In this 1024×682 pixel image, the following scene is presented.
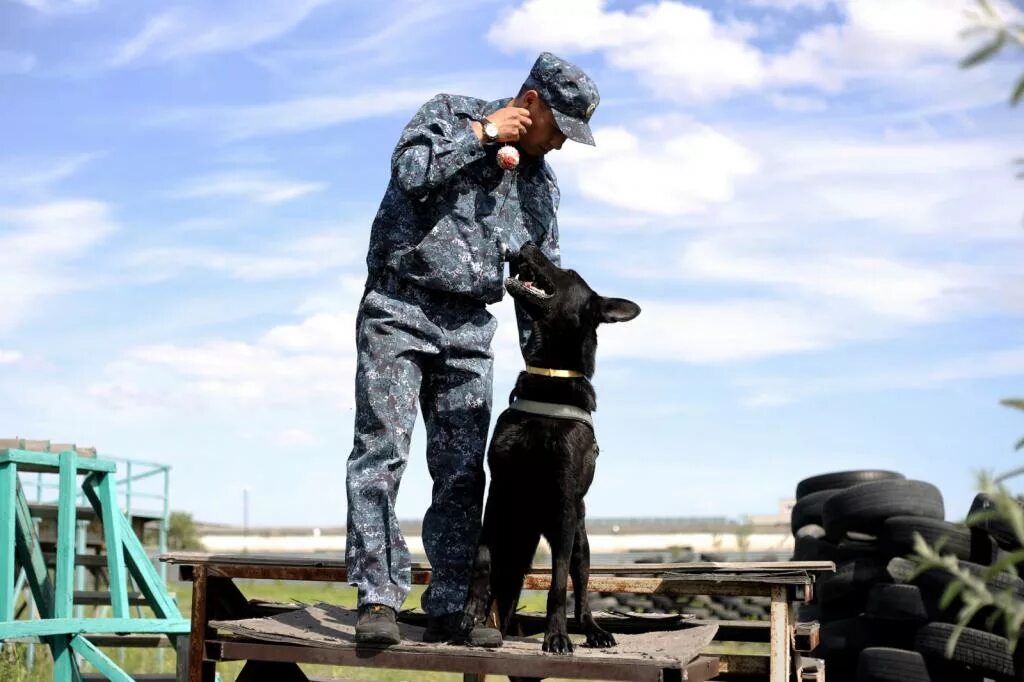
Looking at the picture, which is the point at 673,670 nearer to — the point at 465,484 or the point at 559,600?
the point at 559,600

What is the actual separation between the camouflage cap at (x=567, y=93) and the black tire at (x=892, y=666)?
480 centimetres

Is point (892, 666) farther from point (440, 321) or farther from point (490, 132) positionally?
point (490, 132)

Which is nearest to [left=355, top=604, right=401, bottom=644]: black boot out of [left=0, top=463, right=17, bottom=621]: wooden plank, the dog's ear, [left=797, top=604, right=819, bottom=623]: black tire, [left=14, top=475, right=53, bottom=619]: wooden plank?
the dog's ear

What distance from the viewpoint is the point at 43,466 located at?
8.53m

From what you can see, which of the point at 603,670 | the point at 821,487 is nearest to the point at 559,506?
the point at 603,670

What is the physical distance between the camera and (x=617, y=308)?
4441mm

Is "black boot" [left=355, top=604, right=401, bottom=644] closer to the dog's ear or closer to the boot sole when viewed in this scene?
the boot sole

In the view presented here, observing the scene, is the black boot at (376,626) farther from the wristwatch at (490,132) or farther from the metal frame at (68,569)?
the metal frame at (68,569)

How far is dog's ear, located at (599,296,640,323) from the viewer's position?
4.43m

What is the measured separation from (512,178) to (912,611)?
16.2 feet

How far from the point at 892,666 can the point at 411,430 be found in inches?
182

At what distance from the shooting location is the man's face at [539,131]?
183 inches

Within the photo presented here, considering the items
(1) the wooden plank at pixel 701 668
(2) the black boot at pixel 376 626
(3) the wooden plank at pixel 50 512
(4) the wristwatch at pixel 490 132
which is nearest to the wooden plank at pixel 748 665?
(1) the wooden plank at pixel 701 668

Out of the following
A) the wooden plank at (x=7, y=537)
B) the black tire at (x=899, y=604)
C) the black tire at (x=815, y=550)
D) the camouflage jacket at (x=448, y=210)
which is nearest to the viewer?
the camouflage jacket at (x=448, y=210)
